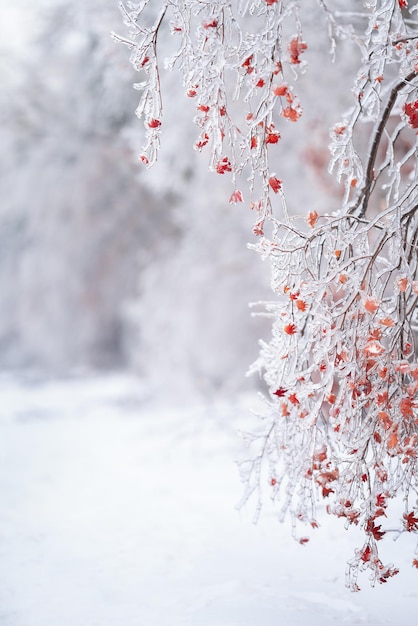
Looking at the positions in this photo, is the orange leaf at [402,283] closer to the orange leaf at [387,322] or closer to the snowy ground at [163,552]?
the orange leaf at [387,322]

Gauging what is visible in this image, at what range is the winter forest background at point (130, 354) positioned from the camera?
4.29m

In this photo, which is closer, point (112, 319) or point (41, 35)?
point (41, 35)

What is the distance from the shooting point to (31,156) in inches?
534

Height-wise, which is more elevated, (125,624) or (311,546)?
(311,546)

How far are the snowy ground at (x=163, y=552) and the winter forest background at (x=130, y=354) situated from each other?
18mm

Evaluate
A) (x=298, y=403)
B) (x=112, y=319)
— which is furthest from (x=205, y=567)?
(x=112, y=319)

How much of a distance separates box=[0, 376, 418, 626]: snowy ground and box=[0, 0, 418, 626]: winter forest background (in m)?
0.02

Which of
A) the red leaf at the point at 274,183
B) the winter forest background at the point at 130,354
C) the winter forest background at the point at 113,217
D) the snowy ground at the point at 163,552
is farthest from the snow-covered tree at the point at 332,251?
the winter forest background at the point at 113,217

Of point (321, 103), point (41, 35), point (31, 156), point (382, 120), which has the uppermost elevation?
point (31, 156)

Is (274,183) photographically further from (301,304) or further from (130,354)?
(130,354)

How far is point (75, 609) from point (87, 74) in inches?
338

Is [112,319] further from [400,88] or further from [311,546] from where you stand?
[400,88]

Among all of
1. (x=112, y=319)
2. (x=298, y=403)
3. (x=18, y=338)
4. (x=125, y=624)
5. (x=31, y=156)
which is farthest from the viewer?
(x=18, y=338)

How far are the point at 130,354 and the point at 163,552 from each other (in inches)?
518
